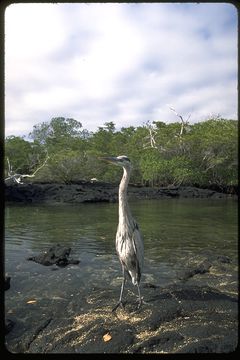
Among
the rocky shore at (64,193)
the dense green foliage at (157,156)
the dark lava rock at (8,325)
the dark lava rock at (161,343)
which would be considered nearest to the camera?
the dark lava rock at (161,343)

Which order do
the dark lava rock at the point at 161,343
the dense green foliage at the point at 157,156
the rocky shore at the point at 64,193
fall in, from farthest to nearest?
the dense green foliage at the point at 157,156
the rocky shore at the point at 64,193
the dark lava rock at the point at 161,343

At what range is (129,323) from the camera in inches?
181

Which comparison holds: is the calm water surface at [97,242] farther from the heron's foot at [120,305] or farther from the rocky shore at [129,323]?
the heron's foot at [120,305]

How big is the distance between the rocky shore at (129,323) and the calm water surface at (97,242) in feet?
4.37

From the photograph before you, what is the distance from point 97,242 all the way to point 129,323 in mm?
7429

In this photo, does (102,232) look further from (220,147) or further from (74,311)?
(220,147)

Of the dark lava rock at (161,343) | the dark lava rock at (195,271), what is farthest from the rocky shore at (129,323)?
the dark lava rock at (195,271)

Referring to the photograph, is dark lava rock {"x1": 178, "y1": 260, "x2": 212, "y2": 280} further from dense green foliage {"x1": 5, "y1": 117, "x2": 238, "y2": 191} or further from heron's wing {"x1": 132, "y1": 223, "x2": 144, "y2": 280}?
dense green foliage {"x1": 5, "y1": 117, "x2": 238, "y2": 191}

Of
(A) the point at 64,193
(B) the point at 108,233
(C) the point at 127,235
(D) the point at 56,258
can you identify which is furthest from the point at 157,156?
(C) the point at 127,235

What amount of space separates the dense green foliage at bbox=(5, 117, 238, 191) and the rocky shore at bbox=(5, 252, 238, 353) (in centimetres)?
2956

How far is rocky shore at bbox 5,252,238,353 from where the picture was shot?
13.3 ft

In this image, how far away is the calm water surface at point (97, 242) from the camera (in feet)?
25.7

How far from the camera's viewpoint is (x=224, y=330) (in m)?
4.13

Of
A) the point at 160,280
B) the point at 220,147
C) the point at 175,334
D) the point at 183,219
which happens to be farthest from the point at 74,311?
the point at 220,147
